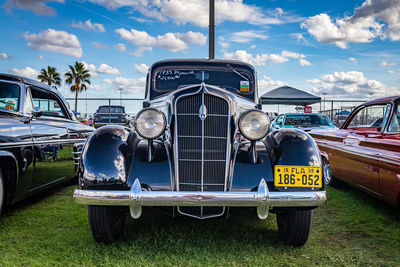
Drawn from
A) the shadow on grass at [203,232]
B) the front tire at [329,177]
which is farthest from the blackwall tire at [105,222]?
the front tire at [329,177]

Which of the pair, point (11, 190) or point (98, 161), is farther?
point (11, 190)

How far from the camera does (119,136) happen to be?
3.18 m

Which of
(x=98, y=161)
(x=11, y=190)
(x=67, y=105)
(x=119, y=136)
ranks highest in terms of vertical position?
(x=67, y=105)

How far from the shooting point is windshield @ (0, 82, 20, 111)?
4.05 metres

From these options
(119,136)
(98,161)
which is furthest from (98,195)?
(119,136)

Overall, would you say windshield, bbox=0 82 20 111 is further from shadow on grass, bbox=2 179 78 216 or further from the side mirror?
shadow on grass, bbox=2 179 78 216

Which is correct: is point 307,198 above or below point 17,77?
below

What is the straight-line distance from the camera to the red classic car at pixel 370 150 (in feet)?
12.0

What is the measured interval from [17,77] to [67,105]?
1.29 meters

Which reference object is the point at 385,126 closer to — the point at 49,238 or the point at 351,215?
the point at 351,215

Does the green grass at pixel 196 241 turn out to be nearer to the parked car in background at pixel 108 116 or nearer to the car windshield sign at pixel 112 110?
the parked car in background at pixel 108 116

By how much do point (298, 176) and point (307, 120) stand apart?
871cm

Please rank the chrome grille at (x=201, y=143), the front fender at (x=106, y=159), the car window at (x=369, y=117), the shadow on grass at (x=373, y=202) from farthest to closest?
the car window at (x=369, y=117), the shadow on grass at (x=373, y=202), the chrome grille at (x=201, y=143), the front fender at (x=106, y=159)

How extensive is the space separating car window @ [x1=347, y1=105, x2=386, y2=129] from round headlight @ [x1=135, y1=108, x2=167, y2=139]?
308cm
